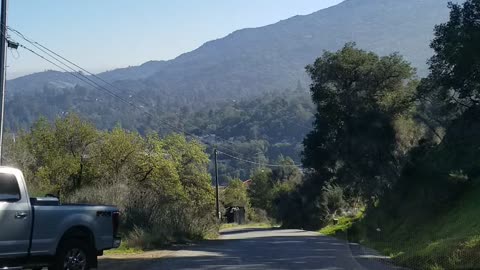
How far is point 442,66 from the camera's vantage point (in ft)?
89.5

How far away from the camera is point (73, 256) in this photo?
12.8 metres

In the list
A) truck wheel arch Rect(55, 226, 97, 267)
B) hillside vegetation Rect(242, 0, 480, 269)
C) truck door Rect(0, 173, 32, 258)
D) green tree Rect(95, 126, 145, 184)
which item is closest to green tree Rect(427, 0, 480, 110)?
hillside vegetation Rect(242, 0, 480, 269)

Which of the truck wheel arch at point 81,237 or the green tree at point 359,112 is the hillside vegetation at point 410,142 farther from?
the truck wheel arch at point 81,237

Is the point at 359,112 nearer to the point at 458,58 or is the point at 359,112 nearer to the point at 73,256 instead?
the point at 458,58

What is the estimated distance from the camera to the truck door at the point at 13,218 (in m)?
11.4

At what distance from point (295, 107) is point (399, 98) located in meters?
128

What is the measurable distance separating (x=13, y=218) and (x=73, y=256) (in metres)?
1.72

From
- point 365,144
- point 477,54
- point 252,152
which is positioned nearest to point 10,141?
point 365,144

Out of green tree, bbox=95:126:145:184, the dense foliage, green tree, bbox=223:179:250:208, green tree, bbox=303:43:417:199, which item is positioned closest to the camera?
the dense foliage

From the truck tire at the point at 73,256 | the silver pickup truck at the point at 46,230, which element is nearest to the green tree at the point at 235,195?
the silver pickup truck at the point at 46,230

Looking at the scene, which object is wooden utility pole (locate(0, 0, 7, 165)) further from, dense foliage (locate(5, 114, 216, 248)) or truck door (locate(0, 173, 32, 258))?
truck door (locate(0, 173, 32, 258))

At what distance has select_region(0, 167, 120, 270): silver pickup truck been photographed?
11.6 meters

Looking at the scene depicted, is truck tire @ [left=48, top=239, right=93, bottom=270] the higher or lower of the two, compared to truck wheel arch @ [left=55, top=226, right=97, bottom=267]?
lower

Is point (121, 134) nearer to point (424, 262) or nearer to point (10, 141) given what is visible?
point (10, 141)
